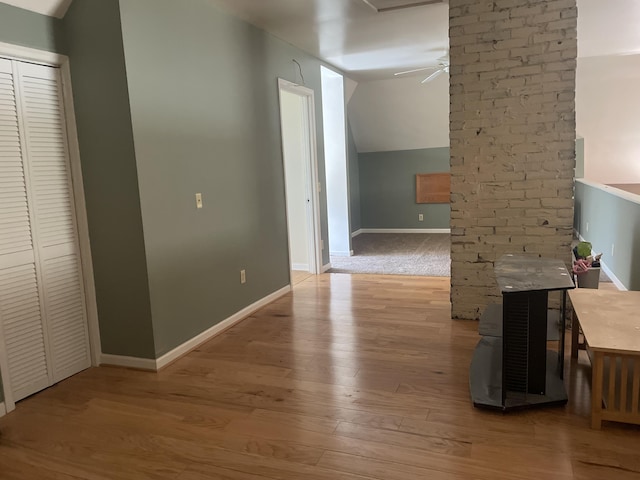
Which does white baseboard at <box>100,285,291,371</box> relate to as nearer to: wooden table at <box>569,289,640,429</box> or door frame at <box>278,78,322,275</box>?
door frame at <box>278,78,322,275</box>

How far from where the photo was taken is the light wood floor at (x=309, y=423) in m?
2.01

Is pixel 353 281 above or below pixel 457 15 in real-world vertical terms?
below

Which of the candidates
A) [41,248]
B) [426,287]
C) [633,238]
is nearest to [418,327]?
[426,287]

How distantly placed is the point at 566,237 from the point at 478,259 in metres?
0.62

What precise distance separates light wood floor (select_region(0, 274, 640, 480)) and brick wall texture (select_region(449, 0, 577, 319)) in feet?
2.58

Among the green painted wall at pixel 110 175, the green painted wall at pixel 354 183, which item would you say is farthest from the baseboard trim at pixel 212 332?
the green painted wall at pixel 354 183

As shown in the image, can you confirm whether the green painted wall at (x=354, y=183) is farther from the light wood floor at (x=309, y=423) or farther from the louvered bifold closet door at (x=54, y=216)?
the louvered bifold closet door at (x=54, y=216)

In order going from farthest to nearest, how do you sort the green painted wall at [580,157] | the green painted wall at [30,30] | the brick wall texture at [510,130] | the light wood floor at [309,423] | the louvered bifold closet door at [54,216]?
the green painted wall at [580,157]
the brick wall texture at [510,130]
the louvered bifold closet door at [54,216]
the green painted wall at [30,30]
the light wood floor at [309,423]

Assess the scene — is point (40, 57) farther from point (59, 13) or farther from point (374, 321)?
point (374, 321)

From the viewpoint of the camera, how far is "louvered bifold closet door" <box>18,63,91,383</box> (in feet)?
9.04

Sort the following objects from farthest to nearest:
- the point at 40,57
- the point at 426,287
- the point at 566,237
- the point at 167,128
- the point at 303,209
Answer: the point at 303,209 < the point at 426,287 < the point at 566,237 < the point at 167,128 < the point at 40,57

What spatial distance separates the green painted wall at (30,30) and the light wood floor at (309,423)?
6.57 ft

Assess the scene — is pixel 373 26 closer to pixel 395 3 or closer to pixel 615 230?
pixel 395 3

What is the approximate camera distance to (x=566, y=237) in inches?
135
